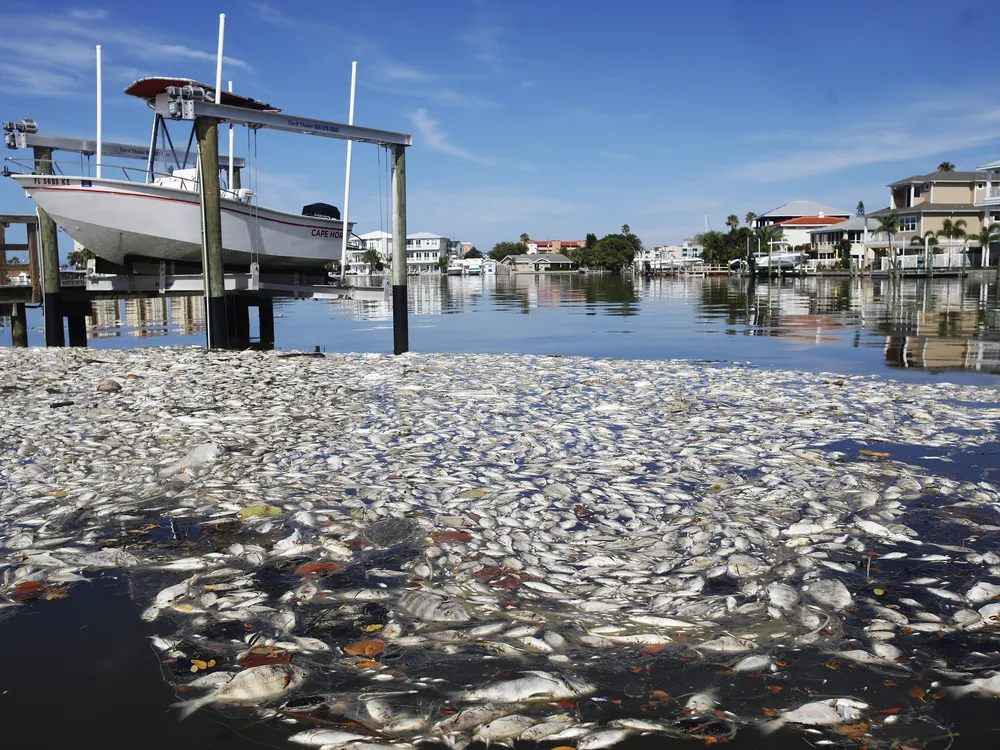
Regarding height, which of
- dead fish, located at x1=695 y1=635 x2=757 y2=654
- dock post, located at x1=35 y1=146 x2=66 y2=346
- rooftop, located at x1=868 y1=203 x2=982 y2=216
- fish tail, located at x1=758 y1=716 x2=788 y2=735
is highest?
rooftop, located at x1=868 y1=203 x2=982 y2=216

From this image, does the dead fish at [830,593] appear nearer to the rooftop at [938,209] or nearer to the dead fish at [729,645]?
the dead fish at [729,645]

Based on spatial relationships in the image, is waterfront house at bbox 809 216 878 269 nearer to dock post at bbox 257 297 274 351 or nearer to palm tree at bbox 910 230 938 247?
palm tree at bbox 910 230 938 247

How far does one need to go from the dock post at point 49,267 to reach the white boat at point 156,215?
1404 millimetres

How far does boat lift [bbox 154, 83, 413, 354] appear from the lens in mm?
18422

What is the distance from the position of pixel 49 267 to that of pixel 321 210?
8519mm

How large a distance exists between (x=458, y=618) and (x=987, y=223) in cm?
11306

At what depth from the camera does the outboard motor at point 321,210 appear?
27.1 metres

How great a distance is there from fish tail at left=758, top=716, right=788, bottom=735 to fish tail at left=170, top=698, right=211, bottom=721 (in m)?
2.72

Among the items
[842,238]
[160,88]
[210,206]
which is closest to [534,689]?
[210,206]

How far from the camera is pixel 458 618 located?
16.2 feet

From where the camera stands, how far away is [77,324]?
2617cm

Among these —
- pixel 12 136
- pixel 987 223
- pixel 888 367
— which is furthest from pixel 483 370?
pixel 987 223

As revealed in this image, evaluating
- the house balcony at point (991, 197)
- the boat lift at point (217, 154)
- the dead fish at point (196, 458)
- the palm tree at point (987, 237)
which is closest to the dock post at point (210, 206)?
the boat lift at point (217, 154)

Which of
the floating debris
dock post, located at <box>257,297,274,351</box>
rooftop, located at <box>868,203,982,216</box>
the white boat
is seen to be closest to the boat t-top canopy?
the white boat
